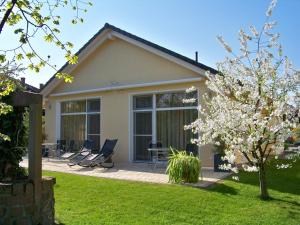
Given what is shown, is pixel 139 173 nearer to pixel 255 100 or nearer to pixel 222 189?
pixel 222 189

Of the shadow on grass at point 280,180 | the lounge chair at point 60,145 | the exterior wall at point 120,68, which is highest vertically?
the exterior wall at point 120,68

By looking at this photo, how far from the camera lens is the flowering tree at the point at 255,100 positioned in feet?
25.2

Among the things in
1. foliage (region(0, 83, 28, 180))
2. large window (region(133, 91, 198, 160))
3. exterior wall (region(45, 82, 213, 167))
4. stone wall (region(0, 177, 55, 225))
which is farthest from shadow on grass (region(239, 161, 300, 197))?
foliage (region(0, 83, 28, 180))

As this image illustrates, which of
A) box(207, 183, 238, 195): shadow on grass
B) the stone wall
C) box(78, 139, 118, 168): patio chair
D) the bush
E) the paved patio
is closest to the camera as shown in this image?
the stone wall

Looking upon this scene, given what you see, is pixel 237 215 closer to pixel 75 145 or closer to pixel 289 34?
pixel 289 34

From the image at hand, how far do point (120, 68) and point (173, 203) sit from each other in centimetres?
952

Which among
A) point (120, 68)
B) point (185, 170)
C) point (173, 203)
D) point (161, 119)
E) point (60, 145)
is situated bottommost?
point (173, 203)

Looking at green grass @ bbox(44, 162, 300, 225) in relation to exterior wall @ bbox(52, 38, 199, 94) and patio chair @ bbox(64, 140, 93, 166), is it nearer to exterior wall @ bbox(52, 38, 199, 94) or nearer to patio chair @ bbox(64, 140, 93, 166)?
patio chair @ bbox(64, 140, 93, 166)

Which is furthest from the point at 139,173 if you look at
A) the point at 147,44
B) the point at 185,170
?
the point at 147,44

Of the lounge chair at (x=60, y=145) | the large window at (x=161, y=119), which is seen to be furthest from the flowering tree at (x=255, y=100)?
the lounge chair at (x=60, y=145)

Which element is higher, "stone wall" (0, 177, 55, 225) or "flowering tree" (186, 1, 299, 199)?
"flowering tree" (186, 1, 299, 199)

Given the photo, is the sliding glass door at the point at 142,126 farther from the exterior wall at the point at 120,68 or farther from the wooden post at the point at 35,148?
the wooden post at the point at 35,148

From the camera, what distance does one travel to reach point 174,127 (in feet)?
47.3

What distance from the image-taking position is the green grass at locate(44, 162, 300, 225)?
650 cm
